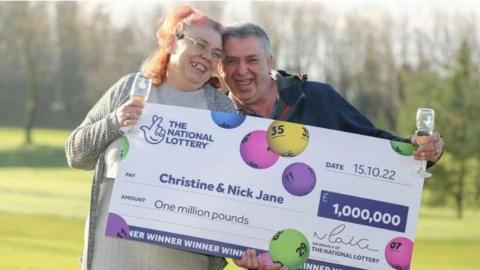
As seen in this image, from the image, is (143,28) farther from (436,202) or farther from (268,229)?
(268,229)

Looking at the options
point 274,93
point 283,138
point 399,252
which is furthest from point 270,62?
point 399,252

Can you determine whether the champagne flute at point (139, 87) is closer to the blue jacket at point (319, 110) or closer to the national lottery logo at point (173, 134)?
the national lottery logo at point (173, 134)

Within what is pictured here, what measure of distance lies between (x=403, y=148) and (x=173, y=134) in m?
1.16

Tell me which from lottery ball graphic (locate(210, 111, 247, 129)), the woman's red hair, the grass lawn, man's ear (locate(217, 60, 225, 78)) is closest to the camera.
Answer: the woman's red hair

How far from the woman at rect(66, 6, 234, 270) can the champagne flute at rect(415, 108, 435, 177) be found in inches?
36.7

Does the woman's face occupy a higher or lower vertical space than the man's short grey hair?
lower

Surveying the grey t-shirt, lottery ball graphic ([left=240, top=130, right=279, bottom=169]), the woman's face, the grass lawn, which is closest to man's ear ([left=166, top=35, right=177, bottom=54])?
the woman's face

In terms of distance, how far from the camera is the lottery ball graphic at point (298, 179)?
4184mm

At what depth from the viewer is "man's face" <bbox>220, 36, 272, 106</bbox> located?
14.2ft

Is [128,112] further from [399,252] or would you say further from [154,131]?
[399,252]

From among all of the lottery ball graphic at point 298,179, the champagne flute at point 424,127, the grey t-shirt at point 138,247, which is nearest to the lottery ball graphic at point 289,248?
the lottery ball graphic at point 298,179

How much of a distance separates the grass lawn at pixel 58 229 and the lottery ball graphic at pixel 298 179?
5.35 m

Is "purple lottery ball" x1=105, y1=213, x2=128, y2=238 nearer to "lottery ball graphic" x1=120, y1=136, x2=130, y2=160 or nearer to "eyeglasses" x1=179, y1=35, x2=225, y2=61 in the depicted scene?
"lottery ball graphic" x1=120, y1=136, x2=130, y2=160

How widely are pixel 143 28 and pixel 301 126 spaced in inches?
2142
